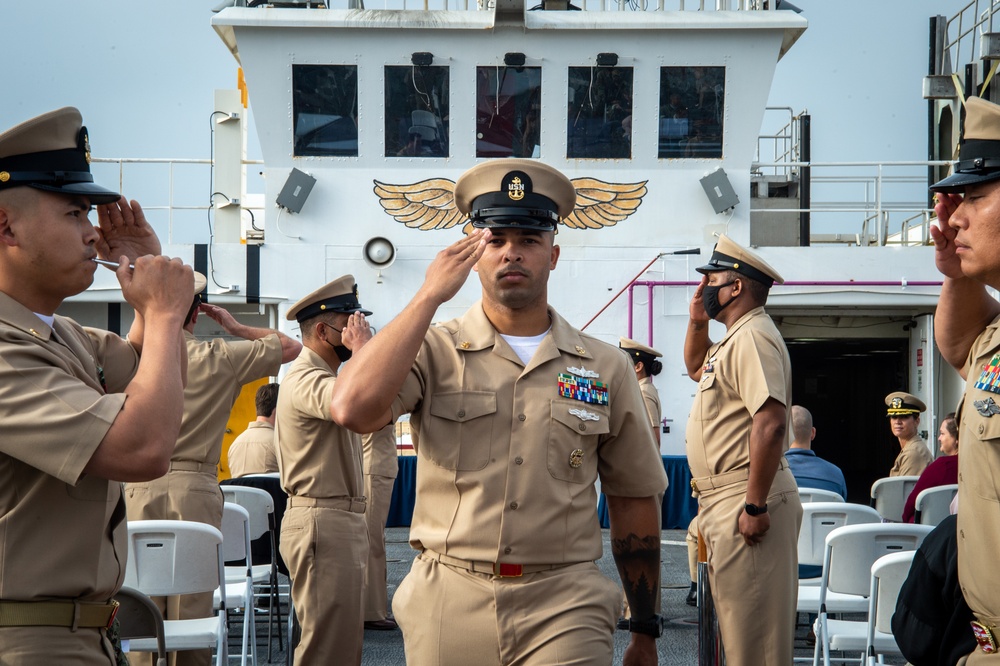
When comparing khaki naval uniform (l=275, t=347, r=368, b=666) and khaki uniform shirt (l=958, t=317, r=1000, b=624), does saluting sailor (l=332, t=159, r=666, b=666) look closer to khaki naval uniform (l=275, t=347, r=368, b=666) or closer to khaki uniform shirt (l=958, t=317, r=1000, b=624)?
khaki uniform shirt (l=958, t=317, r=1000, b=624)

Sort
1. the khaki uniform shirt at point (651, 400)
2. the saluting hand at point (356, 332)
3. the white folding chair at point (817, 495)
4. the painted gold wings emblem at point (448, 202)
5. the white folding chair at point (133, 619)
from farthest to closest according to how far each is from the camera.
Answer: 1. the painted gold wings emblem at point (448, 202)
2. the khaki uniform shirt at point (651, 400)
3. the white folding chair at point (817, 495)
4. the saluting hand at point (356, 332)
5. the white folding chair at point (133, 619)

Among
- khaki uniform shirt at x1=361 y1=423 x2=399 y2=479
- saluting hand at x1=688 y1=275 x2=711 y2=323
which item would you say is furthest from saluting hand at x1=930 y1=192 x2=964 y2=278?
khaki uniform shirt at x1=361 y1=423 x2=399 y2=479

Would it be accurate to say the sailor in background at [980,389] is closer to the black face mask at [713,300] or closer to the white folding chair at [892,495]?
the black face mask at [713,300]

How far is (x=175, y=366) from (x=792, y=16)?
504 inches

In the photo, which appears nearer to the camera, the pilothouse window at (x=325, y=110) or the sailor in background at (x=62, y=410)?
the sailor in background at (x=62, y=410)

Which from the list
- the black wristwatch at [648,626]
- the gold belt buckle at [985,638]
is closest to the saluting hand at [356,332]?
the black wristwatch at [648,626]

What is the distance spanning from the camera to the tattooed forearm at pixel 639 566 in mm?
3234

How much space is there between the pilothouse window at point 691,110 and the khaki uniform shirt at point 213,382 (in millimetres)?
9261

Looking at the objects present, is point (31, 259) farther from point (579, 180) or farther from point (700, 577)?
point (579, 180)

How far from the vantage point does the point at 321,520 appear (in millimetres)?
5176

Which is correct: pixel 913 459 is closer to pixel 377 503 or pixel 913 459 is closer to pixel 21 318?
pixel 377 503

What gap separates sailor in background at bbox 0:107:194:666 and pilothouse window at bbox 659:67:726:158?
11951 mm

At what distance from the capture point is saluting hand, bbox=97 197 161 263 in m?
2.80

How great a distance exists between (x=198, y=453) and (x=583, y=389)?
9.52ft
